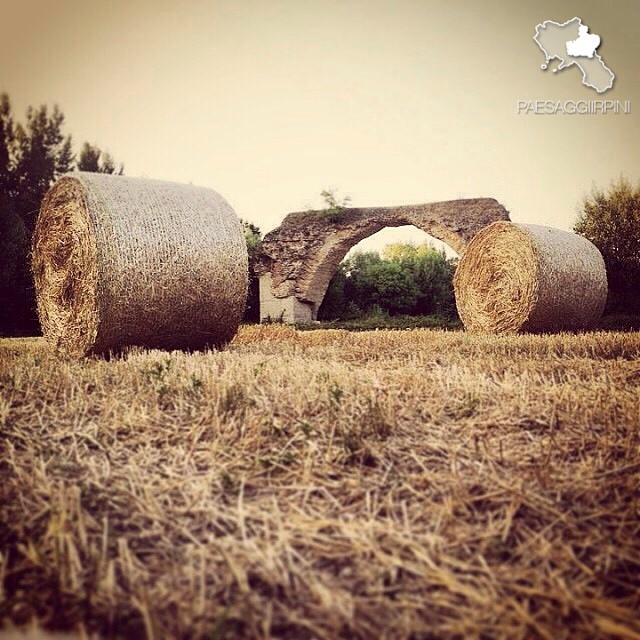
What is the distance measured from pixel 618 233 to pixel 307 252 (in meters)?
8.80

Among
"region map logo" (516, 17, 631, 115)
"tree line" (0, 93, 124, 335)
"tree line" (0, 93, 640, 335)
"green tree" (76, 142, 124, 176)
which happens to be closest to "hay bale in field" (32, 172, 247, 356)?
"region map logo" (516, 17, 631, 115)

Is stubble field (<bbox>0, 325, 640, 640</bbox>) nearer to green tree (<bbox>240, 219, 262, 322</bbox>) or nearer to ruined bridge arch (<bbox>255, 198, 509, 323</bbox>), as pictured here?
ruined bridge arch (<bbox>255, 198, 509, 323</bbox>)

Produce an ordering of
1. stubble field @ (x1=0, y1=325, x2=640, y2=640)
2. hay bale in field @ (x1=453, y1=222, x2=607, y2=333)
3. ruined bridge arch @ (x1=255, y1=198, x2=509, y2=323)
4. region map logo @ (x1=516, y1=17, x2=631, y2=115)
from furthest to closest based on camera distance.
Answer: ruined bridge arch @ (x1=255, y1=198, x2=509, y2=323)
hay bale in field @ (x1=453, y1=222, x2=607, y2=333)
region map logo @ (x1=516, y1=17, x2=631, y2=115)
stubble field @ (x1=0, y1=325, x2=640, y2=640)

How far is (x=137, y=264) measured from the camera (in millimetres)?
5504

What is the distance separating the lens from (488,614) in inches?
60.7

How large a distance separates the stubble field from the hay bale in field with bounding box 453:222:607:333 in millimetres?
5554

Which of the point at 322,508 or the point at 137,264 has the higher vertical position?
the point at 137,264

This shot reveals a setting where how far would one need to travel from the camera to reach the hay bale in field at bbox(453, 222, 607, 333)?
891 centimetres

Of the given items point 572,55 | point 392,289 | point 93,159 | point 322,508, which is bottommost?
point 322,508

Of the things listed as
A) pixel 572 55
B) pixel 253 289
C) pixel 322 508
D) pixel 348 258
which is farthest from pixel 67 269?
pixel 348 258

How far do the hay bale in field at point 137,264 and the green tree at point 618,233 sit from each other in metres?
12.1

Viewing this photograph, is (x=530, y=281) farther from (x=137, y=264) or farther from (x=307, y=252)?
(x=307, y=252)

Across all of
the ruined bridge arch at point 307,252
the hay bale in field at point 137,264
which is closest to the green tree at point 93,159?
the ruined bridge arch at point 307,252

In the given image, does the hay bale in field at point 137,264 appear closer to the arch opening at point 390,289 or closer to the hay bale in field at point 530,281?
the hay bale in field at point 530,281
